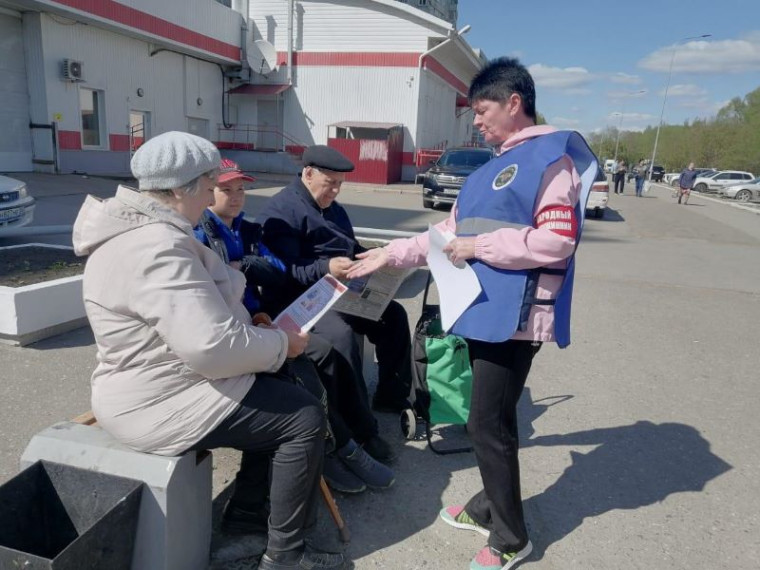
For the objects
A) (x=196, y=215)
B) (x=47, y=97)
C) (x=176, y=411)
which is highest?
(x=47, y=97)

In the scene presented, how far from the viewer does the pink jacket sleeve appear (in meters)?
2.04

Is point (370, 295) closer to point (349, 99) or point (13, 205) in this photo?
point (13, 205)

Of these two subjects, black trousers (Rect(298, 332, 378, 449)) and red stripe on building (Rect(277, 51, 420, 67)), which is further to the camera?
red stripe on building (Rect(277, 51, 420, 67))

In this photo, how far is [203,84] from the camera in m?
23.2

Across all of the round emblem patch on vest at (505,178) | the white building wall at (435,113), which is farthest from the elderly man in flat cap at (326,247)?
the white building wall at (435,113)

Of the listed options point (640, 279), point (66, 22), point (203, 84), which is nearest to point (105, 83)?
point (66, 22)

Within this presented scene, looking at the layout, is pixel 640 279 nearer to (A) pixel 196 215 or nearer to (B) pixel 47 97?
(A) pixel 196 215

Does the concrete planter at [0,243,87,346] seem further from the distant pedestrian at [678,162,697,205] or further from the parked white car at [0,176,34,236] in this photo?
the distant pedestrian at [678,162,697,205]

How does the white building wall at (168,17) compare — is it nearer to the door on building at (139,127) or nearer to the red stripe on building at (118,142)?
the door on building at (139,127)

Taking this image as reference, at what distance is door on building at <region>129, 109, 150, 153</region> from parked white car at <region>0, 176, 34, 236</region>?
41.7 ft

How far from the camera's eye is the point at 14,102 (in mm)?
15672

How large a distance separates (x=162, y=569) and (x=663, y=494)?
2.49m

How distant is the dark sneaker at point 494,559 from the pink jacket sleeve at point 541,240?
1240 millimetres

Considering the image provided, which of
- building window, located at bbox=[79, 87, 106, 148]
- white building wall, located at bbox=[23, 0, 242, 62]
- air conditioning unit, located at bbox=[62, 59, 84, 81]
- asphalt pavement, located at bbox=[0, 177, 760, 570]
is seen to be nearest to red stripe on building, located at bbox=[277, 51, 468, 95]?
white building wall, located at bbox=[23, 0, 242, 62]
